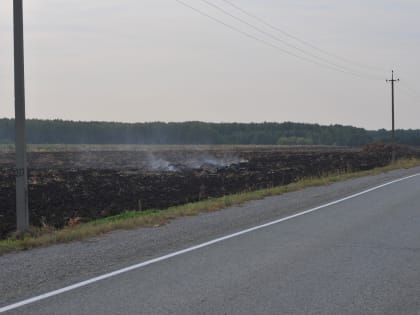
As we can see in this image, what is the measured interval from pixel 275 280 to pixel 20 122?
6528 millimetres

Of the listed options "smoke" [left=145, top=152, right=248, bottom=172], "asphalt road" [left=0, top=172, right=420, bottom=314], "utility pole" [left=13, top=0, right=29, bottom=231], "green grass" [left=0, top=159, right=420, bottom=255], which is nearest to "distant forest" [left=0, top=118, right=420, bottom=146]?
"smoke" [left=145, top=152, right=248, bottom=172]

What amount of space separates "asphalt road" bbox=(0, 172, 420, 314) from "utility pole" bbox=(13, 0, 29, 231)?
3.89 metres

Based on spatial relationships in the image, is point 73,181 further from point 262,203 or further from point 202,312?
point 202,312

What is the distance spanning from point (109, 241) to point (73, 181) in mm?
21500

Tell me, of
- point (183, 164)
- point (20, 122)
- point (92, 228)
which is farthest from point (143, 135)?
point (20, 122)

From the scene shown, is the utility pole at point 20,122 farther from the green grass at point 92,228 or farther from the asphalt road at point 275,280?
the asphalt road at point 275,280

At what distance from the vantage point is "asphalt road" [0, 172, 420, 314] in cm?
696

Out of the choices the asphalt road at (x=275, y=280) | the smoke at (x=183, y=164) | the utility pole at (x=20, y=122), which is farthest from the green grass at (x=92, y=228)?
the smoke at (x=183, y=164)

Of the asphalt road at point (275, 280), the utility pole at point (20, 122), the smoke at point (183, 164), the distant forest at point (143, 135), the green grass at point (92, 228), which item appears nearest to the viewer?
the asphalt road at point (275, 280)

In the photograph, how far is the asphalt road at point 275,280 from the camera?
6.96 metres

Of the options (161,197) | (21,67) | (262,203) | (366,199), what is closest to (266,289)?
(21,67)

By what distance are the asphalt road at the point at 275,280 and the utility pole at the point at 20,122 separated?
3.89 metres

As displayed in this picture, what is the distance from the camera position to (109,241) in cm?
1173

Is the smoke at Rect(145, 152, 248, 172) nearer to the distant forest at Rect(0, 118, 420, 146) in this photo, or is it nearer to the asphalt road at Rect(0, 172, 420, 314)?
the asphalt road at Rect(0, 172, 420, 314)
